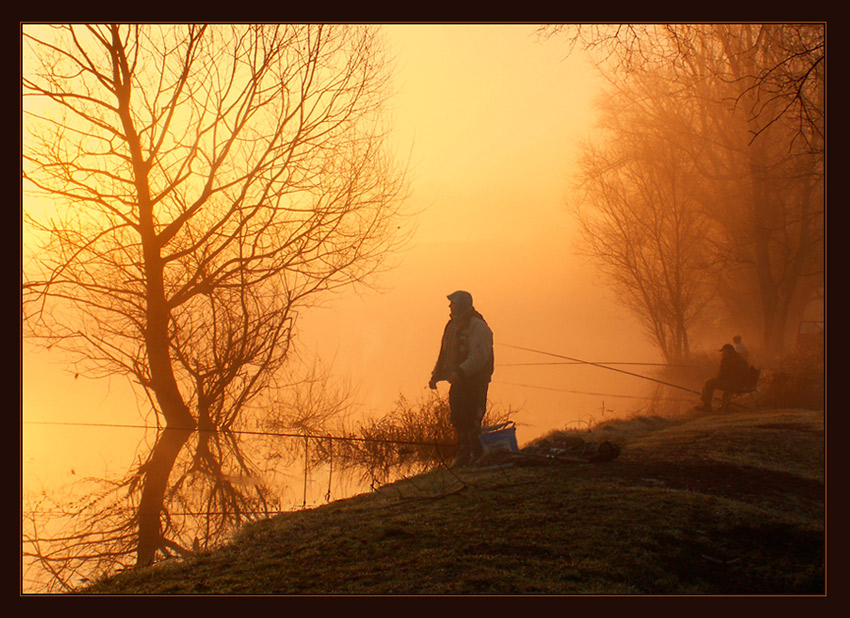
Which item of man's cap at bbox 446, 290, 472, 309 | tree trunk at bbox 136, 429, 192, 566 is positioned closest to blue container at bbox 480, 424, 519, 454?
man's cap at bbox 446, 290, 472, 309

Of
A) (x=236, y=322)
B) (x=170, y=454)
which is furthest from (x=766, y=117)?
Answer: (x=170, y=454)

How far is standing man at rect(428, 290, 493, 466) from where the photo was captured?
9.73 meters

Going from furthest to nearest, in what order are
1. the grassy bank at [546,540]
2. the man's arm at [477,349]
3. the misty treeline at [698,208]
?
the misty treeline at [698,208]
the man's arm at [477,349]
the grassy bank at [546,540]

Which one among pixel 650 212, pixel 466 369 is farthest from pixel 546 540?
pixel 650 212

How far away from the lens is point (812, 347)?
20.8 meters

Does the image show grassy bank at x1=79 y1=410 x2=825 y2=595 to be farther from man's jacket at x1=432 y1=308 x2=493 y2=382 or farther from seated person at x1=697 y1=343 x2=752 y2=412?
Result: seated person at x1=697 y1=343 x2=752 y2=412

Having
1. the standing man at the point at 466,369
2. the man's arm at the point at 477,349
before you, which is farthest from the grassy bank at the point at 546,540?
the man's arm at the point at 477,349

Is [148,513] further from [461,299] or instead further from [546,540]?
[546,540]

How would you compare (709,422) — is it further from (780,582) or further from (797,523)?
(780,582)

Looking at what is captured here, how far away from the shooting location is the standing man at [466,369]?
383 inches

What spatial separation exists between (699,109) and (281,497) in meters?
23.8

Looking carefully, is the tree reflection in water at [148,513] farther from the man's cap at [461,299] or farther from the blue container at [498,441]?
the man's cap at [461,299]

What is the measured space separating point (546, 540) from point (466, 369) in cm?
381

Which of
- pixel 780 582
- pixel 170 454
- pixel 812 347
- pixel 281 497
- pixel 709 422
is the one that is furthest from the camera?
pixel 812 347
